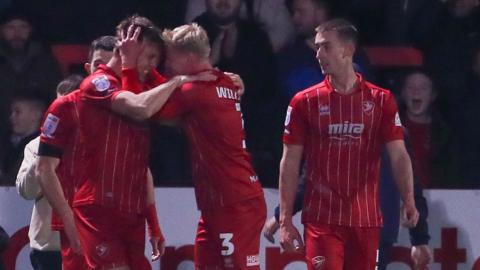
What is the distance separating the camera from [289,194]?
8.02 metres

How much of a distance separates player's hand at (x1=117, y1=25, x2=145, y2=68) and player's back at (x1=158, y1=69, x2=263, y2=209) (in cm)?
28

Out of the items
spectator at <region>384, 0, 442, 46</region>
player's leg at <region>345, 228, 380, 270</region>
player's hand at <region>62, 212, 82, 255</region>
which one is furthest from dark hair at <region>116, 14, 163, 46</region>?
spectator at <region>384, 0, 442, 46</region>

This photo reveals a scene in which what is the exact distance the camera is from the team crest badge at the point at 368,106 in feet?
26.3

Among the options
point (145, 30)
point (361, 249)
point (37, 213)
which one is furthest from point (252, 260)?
point (37, 213)

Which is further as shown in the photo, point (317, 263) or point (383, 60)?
point (383, 60)

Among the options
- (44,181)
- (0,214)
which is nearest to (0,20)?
(0,214)

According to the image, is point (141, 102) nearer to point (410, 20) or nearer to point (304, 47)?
point (304, 47)

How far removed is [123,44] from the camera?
7.81 m

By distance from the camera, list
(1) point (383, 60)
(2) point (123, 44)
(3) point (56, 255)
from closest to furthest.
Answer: (2) point (123, 44) < (3) point (56, 255) < (1) point (383, 60)

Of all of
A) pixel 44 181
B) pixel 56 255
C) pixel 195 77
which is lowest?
pixel 56 255

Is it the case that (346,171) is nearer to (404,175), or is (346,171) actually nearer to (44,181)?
(404,175)

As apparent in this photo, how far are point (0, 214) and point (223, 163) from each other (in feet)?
8.54

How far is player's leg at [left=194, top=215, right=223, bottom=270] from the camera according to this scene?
311 inches

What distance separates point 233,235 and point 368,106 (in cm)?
99
